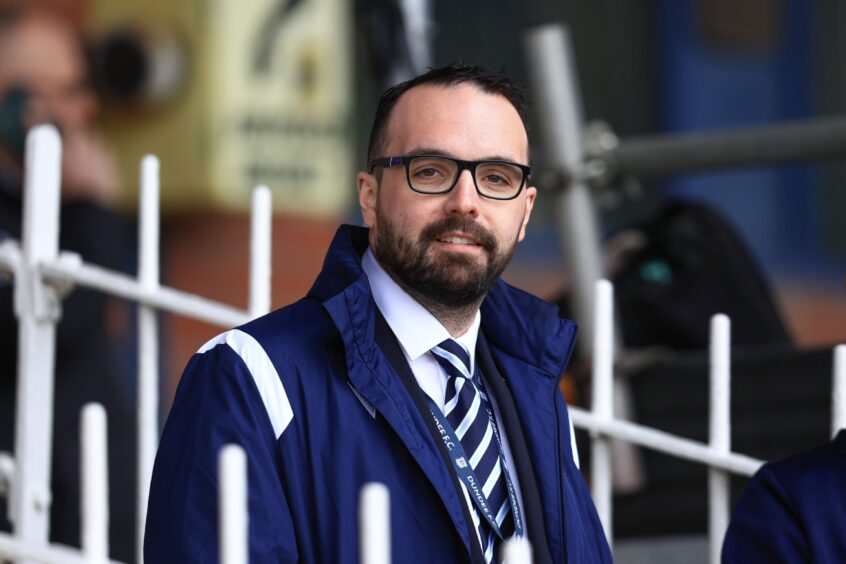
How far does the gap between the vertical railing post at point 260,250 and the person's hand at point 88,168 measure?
7.17 feet

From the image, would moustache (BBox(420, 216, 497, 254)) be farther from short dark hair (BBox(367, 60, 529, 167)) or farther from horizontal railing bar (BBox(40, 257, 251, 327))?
horizontal railing bar (BBox(40, 257, 251, 327))

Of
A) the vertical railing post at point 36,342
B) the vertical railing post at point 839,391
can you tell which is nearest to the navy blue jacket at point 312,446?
the vertical railing post at point 839,391

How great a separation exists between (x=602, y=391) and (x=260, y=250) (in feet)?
2.54

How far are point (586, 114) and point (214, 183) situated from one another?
2.29m

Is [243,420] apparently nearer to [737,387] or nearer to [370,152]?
[370,152]

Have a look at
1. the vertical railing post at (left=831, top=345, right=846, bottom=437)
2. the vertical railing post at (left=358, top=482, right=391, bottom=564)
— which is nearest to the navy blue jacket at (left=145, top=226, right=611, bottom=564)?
the vertical railing post at (left=358, top=482, right=391, bottom=564)

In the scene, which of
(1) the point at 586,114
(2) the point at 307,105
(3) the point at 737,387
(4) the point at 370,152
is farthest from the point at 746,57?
(4) the point at 370,152

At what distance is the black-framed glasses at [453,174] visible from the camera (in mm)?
2367

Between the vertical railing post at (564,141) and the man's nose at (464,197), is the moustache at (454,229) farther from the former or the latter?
the vertical railing post at (564,141)

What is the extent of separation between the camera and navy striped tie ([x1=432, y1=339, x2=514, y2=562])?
7.80 ft

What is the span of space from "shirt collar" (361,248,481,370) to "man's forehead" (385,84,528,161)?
22 cm

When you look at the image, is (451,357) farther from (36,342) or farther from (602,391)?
(36,342)

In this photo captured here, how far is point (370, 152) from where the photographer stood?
254cm

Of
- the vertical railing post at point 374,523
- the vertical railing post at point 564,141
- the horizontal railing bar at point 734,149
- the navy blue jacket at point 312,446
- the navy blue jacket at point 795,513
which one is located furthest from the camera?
the vertical railing post at point 564,141
